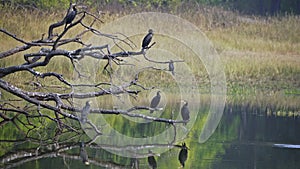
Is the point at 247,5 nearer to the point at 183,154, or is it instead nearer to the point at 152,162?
the point at 183,154

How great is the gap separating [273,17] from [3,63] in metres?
9.68

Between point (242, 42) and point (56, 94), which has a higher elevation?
point (242, 42)

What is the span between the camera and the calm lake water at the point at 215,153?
835cm

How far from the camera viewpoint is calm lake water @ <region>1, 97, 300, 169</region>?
27.4 feet

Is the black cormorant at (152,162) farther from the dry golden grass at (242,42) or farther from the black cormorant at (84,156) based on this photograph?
the dry golden grass at (242,42)

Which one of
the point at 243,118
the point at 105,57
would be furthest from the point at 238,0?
the point at 105,57

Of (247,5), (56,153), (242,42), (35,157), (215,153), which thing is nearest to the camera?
(35,157)

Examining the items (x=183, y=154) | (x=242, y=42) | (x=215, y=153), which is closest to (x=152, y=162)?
(x=183, y=154)

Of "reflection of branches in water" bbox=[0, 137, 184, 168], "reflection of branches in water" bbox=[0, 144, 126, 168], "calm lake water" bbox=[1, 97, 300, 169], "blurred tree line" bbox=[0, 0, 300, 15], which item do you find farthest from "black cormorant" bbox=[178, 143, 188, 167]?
"blurred tree line" bbox=[0, 0, 300, 15]

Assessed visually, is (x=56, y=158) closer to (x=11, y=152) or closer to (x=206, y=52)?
(x=11, y=152)

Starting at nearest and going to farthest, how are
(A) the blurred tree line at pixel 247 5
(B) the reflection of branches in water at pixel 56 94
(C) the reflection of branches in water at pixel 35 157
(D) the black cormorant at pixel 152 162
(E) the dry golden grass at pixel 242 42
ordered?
(C) the reflection of branches in water at pixel 35 157 → (D) the black cormorant at pixel 152 162 → (B) the reflection of branches in water at pixel 56 94 → (E) the dry golden grass at pixel 242 42 → (A) the blurred tree line at pixel 247 5

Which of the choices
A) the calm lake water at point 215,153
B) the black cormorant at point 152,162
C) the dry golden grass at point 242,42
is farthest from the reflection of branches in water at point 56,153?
the dry golden grass at point 242,42

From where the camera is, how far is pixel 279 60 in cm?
1978

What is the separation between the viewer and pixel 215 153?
30.4 ft
